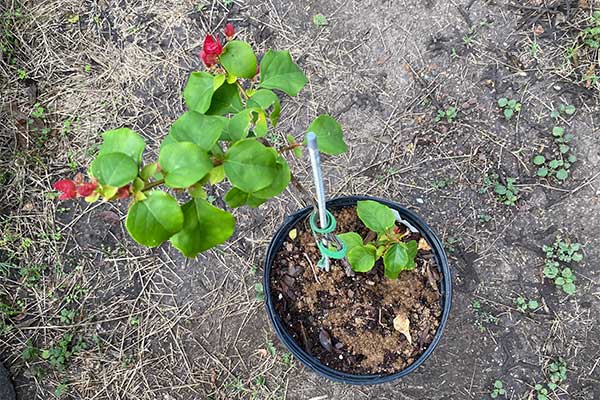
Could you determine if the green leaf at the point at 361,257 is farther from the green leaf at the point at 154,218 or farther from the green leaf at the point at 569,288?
the green leaf at the point at 569,288

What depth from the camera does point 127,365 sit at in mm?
1957

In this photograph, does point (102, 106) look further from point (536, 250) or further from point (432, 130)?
point (536, 250)

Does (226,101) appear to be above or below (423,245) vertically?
above

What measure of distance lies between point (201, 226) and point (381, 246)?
56cm

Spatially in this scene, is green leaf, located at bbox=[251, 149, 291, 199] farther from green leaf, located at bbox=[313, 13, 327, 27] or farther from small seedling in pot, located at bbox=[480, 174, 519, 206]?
green leaf, located at bbox=[313, 13, 327, 27]

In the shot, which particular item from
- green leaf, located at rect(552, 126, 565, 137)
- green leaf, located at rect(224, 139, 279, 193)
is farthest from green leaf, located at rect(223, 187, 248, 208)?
green leaf, located at rect(552, 126, 565, 137)

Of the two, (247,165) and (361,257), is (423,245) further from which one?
(247,165)

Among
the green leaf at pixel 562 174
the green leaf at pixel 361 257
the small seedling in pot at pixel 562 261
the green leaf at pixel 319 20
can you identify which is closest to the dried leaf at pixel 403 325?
the green leaf at pixel 361 257

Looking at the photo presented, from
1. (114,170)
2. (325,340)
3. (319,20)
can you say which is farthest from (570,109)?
(114,170)

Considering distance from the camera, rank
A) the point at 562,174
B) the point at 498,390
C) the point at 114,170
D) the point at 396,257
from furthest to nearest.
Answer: the point at 562,174 → the point at 498,390 → the point at 396,257 → the point at 114,170

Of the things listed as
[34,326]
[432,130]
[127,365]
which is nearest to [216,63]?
[432,130]

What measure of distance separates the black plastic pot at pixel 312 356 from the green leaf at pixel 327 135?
1.44 ft

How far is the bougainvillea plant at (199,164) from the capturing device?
35.2 inches

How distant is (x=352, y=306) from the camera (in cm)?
160
